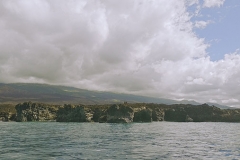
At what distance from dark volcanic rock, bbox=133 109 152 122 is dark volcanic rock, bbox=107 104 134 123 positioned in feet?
68.0

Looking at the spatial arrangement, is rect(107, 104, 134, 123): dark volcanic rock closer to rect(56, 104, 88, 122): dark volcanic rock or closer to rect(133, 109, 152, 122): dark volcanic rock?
rect(133, 109, 152, 122): dark volcanic rock

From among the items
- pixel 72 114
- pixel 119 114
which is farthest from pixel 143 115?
pixel 72 114

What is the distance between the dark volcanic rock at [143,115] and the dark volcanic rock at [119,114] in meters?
20.7

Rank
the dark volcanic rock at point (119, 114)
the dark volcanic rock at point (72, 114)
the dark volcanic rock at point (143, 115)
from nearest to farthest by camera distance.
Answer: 1. the dark volcanic rock at point (119, 114)
2. the dark volcanic rock at point (72, 114)
3. the dark volcanic rock at point (143, 115)

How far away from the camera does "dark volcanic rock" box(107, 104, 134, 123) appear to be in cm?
16516

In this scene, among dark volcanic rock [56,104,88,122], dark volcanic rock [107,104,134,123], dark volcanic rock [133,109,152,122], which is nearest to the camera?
dark volcanic rock [107,104,134,123]

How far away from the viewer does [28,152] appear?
34.4 meters

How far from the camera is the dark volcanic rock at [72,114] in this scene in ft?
605

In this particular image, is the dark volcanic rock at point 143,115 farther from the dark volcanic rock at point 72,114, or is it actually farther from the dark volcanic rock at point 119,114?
the dark volcanic rock at point 72,114

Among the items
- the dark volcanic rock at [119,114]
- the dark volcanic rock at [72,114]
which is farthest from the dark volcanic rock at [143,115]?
the dark volcanic rock at [72,114]

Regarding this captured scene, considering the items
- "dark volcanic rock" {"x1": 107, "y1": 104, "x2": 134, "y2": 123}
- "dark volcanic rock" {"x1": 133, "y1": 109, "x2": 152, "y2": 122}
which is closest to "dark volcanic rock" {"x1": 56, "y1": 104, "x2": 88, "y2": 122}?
"dark volcanic rock" {"x1": 107, "y1": 104, "x2": 134, "y2": 123}

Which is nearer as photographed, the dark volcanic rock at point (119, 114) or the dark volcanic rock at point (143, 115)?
the dark volcanic rock at point (119, 114)

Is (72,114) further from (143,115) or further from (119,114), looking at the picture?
(143,115)

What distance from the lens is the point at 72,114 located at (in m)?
186
